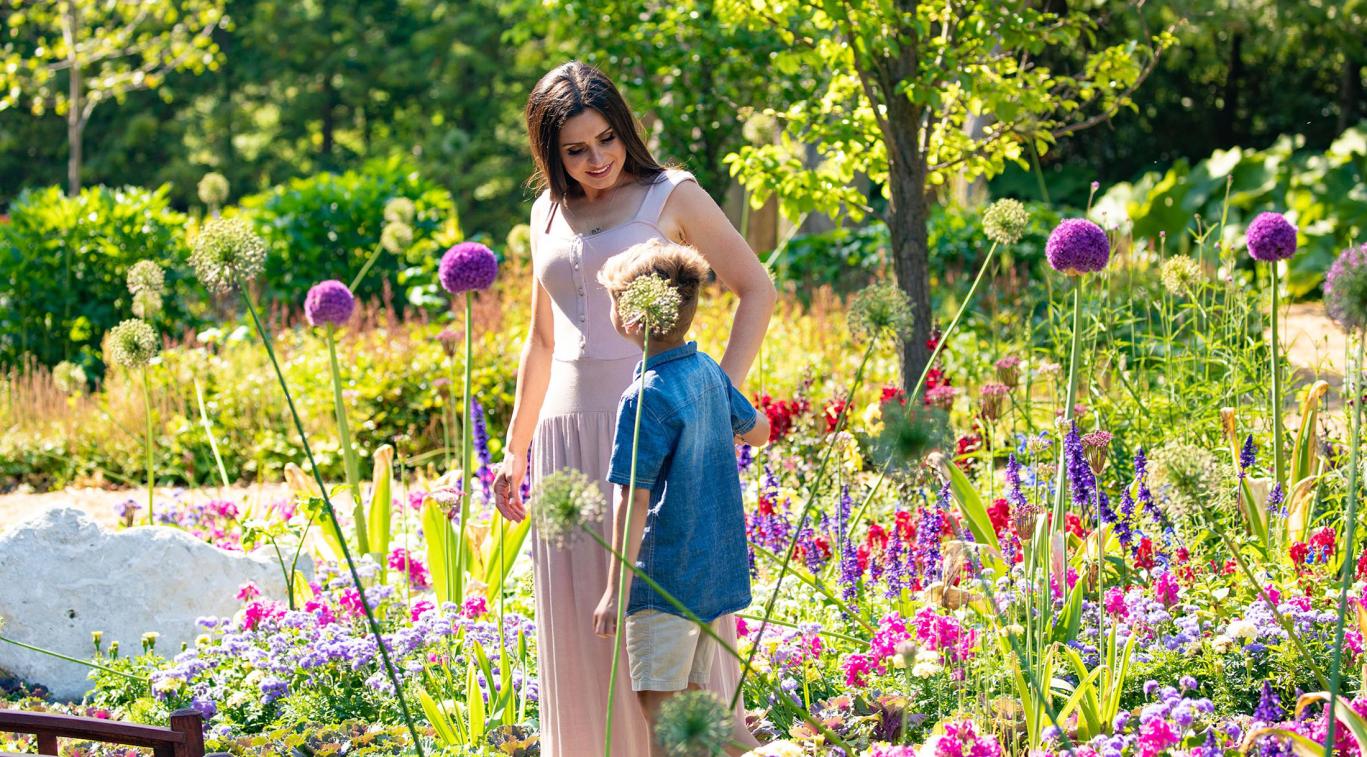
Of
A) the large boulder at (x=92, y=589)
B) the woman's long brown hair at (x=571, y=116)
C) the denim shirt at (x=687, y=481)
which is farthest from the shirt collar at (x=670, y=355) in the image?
the large boulder at (x=92, y=589)

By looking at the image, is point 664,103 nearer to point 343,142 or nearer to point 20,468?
point 20,468

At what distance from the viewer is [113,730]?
2090 millimetres

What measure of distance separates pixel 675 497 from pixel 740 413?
0.23 metres

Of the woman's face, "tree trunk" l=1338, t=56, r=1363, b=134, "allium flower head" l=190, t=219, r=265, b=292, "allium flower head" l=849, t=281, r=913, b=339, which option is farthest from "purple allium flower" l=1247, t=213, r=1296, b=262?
"tree trunk" l=1338, t=56, r=1363, b=134

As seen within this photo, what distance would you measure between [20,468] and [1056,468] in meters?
5.52

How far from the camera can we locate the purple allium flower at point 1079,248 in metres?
2.93

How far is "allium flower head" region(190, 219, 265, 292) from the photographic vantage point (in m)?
2.41

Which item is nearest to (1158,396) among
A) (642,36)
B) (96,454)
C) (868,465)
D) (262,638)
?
(868,465)

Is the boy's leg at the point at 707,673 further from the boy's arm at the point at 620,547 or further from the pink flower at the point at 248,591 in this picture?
the pink flower at the point at 248,591

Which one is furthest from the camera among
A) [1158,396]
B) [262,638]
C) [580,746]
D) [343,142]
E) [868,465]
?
[343,142]

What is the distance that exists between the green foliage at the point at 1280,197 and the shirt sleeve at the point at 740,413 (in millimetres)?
8394

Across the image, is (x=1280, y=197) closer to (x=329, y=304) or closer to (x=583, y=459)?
(x=329, y=304)

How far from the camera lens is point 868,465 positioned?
17.7ft

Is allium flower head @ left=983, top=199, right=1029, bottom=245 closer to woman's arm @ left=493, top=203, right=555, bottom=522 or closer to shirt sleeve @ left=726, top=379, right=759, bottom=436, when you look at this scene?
shirt sleeve @ left=726, top=379, right=759, bottom=436
